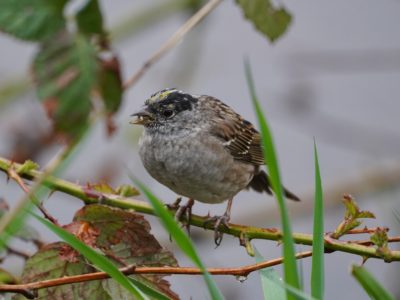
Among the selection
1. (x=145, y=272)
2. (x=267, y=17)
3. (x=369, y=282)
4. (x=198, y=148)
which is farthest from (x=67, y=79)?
(x=198, y=148)

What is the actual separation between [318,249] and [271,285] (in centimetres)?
15

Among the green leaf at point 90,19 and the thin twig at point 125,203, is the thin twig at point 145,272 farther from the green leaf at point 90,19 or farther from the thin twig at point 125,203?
the green leaf at point 90,19

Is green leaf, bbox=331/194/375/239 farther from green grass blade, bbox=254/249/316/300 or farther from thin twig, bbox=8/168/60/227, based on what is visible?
thin twig, bbox=8/168/60/227

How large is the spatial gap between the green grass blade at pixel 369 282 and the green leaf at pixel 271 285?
0.22 m

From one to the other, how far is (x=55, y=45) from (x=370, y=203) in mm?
4006

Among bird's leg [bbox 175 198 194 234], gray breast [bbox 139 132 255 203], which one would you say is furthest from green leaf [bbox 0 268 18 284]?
gray breast [bbox 139 132 255 203]

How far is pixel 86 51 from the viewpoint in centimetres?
207

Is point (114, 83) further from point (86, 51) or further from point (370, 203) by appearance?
point (370, 203)

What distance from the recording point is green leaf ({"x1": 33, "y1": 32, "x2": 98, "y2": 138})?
1.96 metres

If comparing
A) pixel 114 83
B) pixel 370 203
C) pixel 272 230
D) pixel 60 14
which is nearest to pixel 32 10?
pixel 60 14


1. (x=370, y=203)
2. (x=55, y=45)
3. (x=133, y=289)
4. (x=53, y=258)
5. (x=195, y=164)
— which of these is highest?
(x=370, y=203)

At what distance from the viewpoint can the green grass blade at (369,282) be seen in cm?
141

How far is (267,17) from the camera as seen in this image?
238 cm

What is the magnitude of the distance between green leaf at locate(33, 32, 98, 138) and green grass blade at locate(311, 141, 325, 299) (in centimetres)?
57
